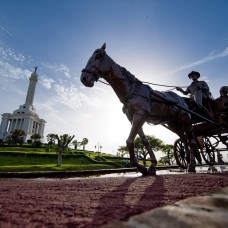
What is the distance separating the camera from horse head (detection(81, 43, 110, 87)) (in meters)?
4.71

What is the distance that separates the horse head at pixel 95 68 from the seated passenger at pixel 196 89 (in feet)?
13.5

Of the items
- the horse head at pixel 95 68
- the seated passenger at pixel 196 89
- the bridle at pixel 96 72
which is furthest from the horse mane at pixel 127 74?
the seated passenger at pixel 196 89

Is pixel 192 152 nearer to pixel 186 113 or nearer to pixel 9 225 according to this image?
pixel 186 113

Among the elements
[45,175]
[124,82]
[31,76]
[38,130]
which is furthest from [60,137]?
[38,130]

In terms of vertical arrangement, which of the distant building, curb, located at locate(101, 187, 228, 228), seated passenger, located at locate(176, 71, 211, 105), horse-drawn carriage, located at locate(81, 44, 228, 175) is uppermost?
the distant building

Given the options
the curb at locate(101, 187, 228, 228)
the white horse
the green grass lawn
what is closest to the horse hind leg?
the white horse

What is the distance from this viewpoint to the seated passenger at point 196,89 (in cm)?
777

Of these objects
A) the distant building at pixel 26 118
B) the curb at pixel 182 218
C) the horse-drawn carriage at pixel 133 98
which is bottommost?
the curb at pixel 182 218

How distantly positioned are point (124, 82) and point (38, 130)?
108 m

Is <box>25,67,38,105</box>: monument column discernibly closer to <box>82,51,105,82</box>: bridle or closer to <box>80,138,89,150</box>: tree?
<box>80,138,89,150</box>: tree

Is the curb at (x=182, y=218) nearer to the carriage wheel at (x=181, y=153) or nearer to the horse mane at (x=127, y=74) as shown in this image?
the horse mane at (x=127, y=74)

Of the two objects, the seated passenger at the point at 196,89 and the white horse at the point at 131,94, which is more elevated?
the seated passenger at the point at 196,89

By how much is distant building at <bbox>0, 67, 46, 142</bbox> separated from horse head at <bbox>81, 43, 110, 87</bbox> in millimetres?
93851

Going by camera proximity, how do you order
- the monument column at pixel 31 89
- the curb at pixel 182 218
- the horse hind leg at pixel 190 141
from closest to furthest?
the curb at pixel 182 218 < the horse hind leg at pixel 190 141 < the monument column at pixel 31 89
